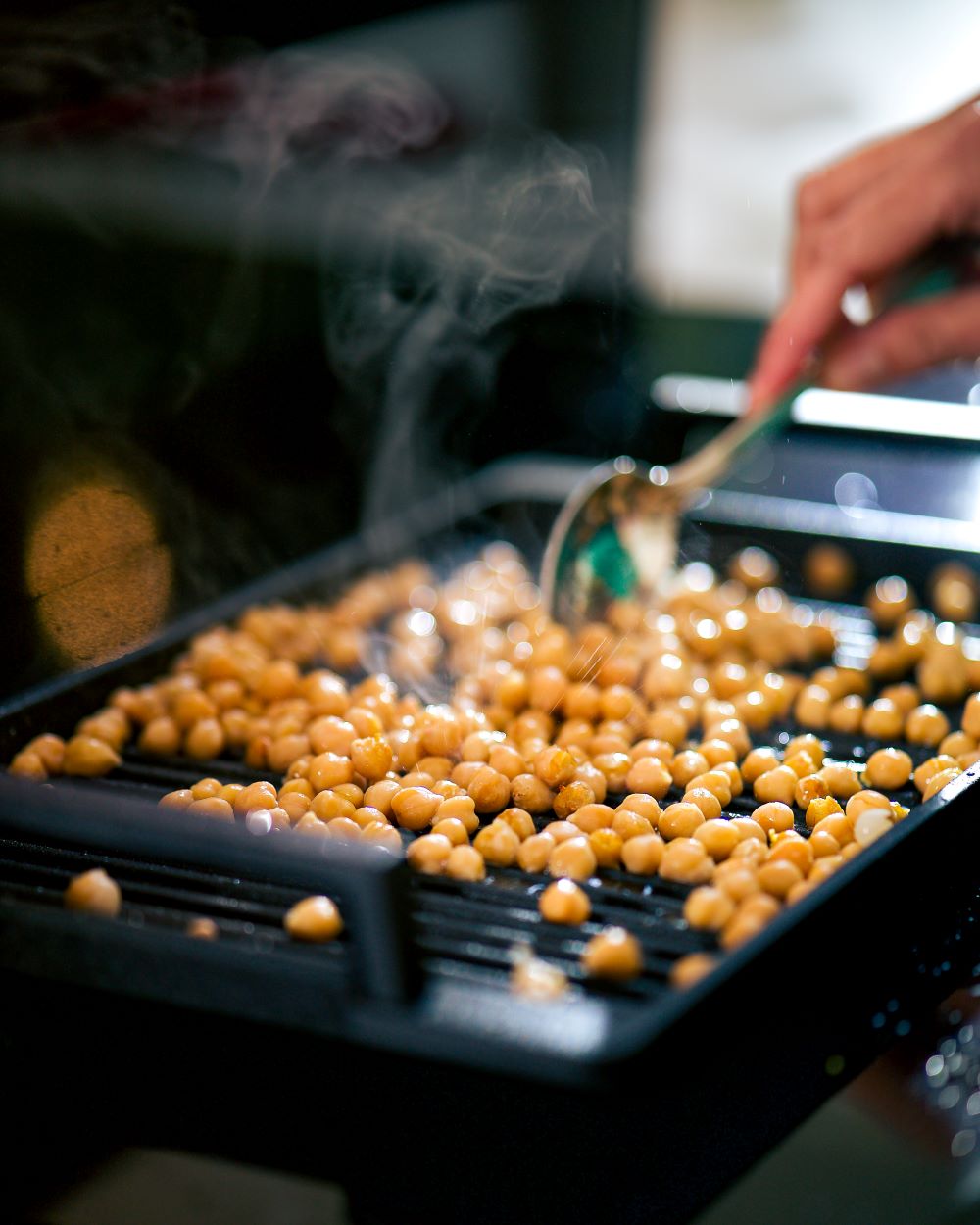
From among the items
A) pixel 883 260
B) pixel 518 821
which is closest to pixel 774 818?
pixel 518 821

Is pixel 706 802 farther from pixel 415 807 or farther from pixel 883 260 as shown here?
pixel 883 260

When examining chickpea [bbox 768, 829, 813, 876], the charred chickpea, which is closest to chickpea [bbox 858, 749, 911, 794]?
chickpea [bbox 768, 829, 813, 876]

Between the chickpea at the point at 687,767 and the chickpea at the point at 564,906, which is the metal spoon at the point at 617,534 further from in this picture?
the chickpea at the point at 564,906

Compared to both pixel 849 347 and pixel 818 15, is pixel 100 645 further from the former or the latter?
pixel 818 15

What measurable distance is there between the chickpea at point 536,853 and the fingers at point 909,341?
2.64 ft

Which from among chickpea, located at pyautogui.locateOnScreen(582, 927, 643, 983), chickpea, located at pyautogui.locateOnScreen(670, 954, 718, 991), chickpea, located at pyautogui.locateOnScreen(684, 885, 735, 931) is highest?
chickpea, located at pyautogui.locateOnScreen(684, 885, 735, 931)

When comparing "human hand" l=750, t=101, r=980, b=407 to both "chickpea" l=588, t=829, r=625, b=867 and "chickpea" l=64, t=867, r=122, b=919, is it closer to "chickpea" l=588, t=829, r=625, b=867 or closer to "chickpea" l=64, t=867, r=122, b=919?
"chickpea" l=588, t=829, r=625, b=867

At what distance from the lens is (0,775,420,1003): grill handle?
92 cm

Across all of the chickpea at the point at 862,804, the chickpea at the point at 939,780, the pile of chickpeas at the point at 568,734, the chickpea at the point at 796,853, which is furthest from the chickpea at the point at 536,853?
the chickpea at the point at 939,780

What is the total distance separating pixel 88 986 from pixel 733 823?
2.15 feet

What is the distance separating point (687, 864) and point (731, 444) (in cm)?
67

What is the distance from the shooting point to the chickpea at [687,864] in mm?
1253

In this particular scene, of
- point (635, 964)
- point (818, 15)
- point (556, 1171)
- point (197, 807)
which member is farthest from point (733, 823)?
point (818, 15)

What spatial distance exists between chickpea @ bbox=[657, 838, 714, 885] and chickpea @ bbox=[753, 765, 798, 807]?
0.18 metres
